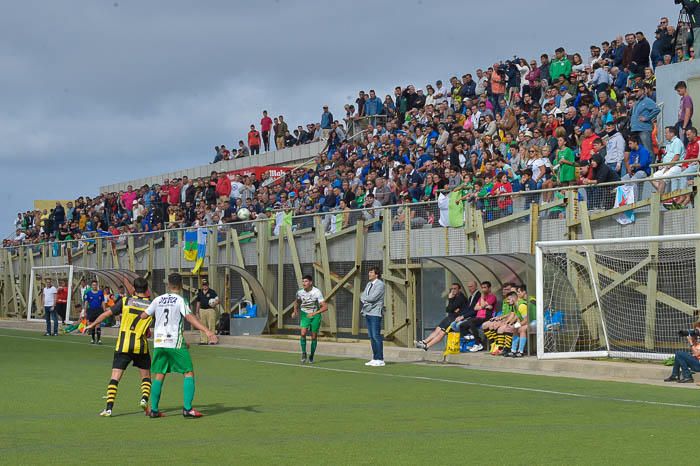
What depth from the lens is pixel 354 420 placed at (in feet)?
46.0

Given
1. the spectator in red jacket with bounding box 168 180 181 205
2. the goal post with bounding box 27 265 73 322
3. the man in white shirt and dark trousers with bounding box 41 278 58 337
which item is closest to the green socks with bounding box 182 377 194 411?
the man in white shirt and dark trousers with bounding box 41 278 58 337

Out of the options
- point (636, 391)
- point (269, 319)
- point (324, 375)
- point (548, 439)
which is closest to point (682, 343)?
point (636, 391)

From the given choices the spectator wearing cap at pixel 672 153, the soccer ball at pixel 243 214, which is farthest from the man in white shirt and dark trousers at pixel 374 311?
the soccer ball at pixel 243 214

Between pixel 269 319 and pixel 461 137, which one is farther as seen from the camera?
pixel 269 319

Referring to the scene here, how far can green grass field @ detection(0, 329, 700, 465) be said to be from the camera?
11094 mm

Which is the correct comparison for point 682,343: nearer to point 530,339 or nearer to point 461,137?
point 530,339

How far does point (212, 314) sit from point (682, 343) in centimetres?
→ 1675

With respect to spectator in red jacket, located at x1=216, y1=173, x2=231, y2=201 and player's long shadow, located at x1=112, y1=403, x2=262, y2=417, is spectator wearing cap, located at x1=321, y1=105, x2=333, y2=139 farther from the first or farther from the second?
player's long shadow, located at x1=112, y1=403, x2=262, y2=417

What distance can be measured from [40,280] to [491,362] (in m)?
29.6

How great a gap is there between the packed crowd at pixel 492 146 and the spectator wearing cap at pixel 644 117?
0.02 m

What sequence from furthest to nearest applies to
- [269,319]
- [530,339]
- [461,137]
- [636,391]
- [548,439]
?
[269,319] < [461,137] < [530,339] < [636,391] < [548,439]

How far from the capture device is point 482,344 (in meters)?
24.9

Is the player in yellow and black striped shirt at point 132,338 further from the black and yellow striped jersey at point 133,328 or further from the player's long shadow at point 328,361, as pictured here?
the player's long shadow at point 328,361

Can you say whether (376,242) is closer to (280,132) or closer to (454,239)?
(454,239)
